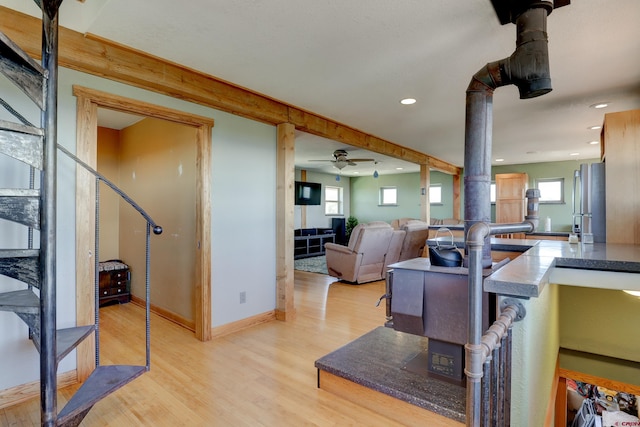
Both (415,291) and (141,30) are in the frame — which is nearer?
(415,291)

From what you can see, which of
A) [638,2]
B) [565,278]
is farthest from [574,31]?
[565,278]

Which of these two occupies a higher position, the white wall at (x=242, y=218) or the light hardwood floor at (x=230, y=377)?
the white wall at (x=242, y=218)

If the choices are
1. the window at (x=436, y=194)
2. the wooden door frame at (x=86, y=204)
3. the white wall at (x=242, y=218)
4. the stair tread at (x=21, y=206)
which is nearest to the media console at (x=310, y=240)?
the window at (x=436, y=194)

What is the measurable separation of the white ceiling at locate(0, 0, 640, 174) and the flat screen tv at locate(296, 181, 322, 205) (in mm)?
5095

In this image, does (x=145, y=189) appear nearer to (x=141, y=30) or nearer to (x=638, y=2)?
(x=141, y=30)

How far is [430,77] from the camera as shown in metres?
2.92

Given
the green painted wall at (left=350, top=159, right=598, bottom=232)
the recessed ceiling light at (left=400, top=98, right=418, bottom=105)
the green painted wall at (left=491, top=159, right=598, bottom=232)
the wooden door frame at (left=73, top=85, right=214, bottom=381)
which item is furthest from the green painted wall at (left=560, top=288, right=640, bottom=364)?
the green painted wall at (left=491, top=159, right=598, bottom=232)

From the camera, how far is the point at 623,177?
2.86 metres

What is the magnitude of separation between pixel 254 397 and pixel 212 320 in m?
1.21

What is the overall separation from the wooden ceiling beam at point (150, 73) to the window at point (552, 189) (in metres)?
7.24

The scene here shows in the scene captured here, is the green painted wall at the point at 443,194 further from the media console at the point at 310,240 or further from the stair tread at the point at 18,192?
the stair tread at the point at 18,192

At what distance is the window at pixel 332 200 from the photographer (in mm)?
10977

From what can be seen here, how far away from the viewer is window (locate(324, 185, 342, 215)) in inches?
432

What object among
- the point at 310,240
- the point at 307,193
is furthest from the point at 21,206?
the point at 310,240
